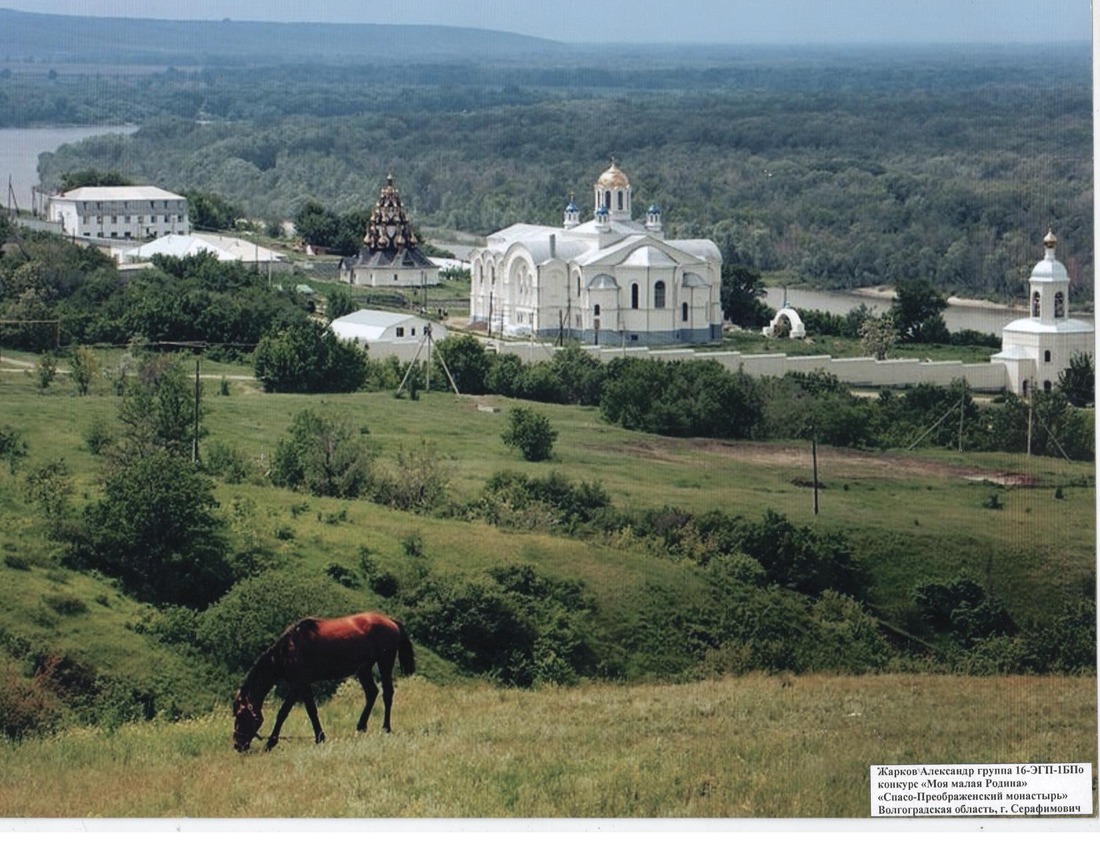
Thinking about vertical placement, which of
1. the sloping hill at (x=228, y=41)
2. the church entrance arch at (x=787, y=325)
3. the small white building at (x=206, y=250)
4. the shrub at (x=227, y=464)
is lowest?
the church entrance arch at (x=787, y=325)

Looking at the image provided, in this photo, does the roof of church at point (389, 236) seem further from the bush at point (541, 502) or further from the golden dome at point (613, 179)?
the bush at point (541, 502)

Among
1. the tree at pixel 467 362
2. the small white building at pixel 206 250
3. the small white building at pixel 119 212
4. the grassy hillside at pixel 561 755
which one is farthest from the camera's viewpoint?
the small white building at pixel 119 212

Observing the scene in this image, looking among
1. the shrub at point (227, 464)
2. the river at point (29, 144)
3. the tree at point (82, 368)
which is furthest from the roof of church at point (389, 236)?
the shrub at point (227, 464)

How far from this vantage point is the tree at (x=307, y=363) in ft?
34.4

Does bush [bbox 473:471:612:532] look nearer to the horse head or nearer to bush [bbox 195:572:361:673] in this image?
bush [bbox 195:572:361:673]

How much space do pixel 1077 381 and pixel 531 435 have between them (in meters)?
3.13

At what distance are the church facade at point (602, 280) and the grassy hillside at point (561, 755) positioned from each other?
23.5 feet

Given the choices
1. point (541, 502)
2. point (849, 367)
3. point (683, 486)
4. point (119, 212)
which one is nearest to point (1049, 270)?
point (849, 367)

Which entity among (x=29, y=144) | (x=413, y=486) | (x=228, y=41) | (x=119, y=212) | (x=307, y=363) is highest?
(x=228, y=41)

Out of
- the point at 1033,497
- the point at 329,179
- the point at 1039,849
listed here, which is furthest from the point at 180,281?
the point at 1039,849

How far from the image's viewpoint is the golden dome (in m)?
15.5

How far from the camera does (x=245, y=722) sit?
19.9 ft

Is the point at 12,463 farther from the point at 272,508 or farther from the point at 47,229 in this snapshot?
the point at 47,229

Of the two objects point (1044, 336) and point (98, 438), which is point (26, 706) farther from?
point (1044, 336)
